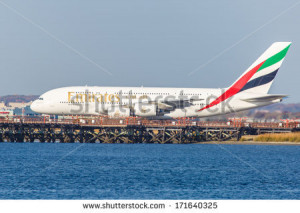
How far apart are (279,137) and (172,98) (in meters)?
20.0

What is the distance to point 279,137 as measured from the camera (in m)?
102

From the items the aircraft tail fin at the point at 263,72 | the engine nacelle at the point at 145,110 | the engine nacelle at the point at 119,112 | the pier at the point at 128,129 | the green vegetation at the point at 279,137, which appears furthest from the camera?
the aircraft tail fin at the point at 263,72

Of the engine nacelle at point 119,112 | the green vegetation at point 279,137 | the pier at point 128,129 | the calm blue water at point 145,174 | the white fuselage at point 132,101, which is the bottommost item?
the calm blue water at point 145,174

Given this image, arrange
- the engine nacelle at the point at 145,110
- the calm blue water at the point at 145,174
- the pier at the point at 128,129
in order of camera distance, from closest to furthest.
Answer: the calm blue water at the point at 145,174
the pier at the point at 128,129
the engine nacelle at the point at 145,110

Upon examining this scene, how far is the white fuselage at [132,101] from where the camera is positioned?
100m

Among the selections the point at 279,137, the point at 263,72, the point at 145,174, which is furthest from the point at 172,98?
the point at 145,174

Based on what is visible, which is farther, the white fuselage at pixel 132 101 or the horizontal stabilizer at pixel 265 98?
the white fuselage at pixel 132 101

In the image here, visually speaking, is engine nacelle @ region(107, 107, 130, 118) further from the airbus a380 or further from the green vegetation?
the green vegetation

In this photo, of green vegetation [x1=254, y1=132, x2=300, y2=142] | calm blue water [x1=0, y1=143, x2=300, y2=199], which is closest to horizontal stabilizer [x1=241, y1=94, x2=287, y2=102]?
green vegetation [x1=254, y1=132, x2=300, y2=142]

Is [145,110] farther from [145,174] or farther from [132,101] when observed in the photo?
[145,174]

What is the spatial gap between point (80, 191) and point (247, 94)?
58934 millimetres

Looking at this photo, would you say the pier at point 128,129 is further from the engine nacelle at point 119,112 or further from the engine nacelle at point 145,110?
the engine nacelle at point 119,112

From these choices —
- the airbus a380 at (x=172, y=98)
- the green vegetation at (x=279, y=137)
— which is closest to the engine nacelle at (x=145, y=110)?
the airbus a380 at (x=172, y=98)
